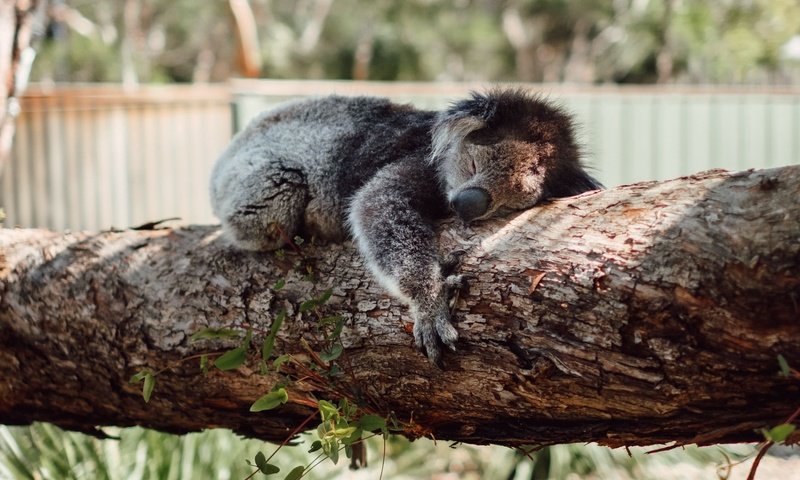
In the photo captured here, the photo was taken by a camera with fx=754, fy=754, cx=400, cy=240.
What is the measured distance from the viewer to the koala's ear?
264 centimetres

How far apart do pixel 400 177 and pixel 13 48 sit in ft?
6.63

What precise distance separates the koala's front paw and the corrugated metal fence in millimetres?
5742

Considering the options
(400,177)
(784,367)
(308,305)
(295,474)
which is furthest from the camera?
(400,177)

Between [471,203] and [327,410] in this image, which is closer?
[327,410]

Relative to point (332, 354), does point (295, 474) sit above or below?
below

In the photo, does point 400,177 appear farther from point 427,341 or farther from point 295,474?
point 295,474

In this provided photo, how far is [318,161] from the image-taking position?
3.18 m

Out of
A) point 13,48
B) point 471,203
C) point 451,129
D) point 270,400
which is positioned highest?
point 13,48

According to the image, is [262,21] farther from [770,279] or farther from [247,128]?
[770,279]

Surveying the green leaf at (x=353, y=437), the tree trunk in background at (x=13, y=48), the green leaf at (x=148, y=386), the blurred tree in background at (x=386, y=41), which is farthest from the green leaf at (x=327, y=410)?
the blurred tree in background at (x=386, y=41)

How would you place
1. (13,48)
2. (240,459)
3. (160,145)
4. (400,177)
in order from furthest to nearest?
1. (160,145)
2. (240,459)
3. (13,48)
4. (400,177)

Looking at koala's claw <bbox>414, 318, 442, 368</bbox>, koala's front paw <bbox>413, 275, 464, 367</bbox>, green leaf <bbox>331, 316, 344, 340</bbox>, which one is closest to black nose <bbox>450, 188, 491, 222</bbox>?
koala's front paw <bbox>413, 275, 464, 367</bbox>

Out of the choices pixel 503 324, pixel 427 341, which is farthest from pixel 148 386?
pixel 503 324

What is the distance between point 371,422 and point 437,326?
0.33 m
